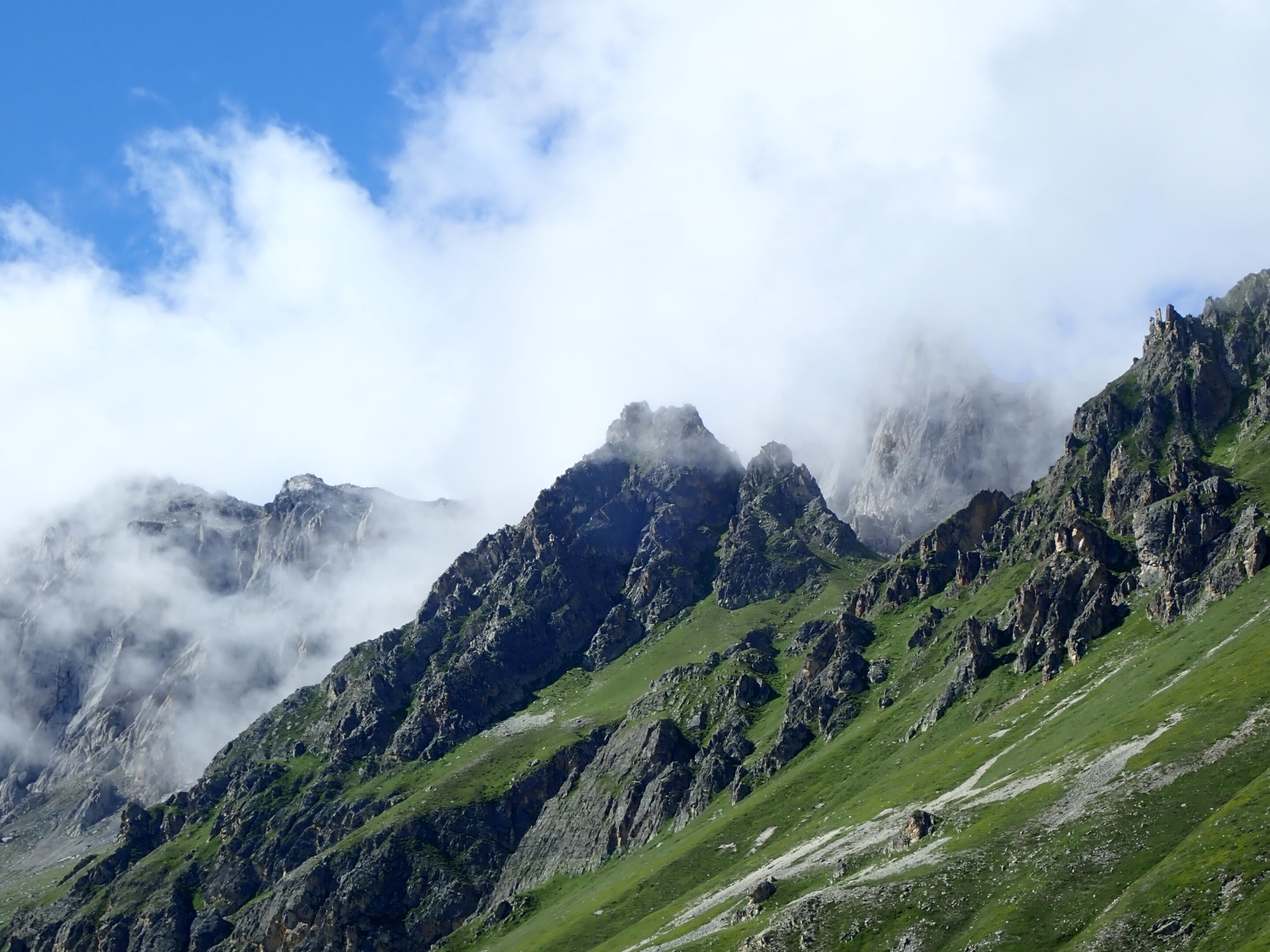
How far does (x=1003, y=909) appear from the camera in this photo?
13638 cm

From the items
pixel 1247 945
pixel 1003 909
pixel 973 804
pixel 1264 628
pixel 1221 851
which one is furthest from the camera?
pixel 1264 628

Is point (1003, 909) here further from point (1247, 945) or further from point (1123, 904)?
point (1247, 945)

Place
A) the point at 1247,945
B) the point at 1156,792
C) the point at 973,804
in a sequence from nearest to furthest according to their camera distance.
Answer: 1. the point at 1247,945
2. the point at 1156,792
3. the point at 973,804

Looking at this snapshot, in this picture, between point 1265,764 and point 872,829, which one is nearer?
point 1265,764

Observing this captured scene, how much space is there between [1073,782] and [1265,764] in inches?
1123

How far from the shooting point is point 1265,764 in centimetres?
14462

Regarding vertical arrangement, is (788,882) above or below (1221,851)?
above

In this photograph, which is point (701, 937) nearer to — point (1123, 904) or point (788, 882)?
point (788, 882)

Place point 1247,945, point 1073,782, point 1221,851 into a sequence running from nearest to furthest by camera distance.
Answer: point 1247,945, point 1221,851, point 1073,782

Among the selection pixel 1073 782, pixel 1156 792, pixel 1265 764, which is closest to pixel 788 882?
pixel 1073 782

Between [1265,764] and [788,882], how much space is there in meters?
72.5

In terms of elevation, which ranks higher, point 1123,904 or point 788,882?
point 788,882

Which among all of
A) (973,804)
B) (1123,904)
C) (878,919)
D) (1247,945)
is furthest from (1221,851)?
(973,804)

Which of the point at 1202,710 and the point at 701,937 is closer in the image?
the point at 1202,710
